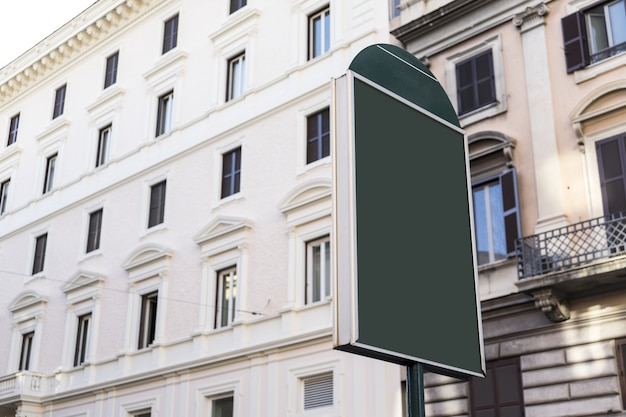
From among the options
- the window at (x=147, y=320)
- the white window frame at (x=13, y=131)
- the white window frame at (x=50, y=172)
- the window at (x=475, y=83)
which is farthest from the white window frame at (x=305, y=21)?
the white window frame at (x=13, y=131)

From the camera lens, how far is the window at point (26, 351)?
91.9 ft

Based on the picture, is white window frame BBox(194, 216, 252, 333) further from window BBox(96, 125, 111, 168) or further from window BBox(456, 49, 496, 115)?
window BBox(96, 125, 111, 168)

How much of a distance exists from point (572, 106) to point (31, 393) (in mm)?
18393

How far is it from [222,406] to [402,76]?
17231mm

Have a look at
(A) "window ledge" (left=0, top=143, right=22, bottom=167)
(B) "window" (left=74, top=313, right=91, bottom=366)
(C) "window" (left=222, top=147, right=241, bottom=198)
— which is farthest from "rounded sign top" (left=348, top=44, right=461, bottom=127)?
(A) "window ledge" (left=0, top=143, right=22, bottom=167)

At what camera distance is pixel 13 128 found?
34000mm

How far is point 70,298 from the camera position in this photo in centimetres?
2683

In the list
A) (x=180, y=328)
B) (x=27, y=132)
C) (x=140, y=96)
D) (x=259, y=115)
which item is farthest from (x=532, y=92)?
(x=27, y=132)

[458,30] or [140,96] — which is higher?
[140,96]

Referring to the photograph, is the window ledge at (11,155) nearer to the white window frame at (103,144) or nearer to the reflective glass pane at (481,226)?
the white window frame at (103,144)

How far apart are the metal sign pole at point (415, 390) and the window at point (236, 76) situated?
66.0 ft

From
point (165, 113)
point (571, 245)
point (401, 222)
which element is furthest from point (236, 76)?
point (401, 222)

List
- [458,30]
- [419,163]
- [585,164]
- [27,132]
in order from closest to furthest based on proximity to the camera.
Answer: [419,163], [585,164], [458,30], [27,132]

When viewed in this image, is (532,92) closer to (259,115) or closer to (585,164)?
(585,164)
